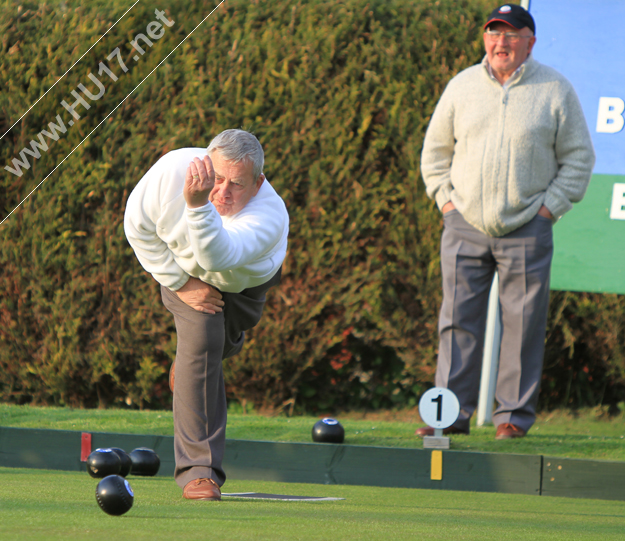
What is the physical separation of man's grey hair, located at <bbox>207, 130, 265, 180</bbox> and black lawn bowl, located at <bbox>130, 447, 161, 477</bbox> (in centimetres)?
145

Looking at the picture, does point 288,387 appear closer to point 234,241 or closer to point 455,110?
point 455,110

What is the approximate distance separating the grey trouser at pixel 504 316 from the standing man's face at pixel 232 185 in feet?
5.70

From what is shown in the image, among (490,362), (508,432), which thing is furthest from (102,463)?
(490,362)

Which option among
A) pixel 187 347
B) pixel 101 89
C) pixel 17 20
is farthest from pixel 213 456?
pixel 17 20

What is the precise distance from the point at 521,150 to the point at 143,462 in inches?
91.7

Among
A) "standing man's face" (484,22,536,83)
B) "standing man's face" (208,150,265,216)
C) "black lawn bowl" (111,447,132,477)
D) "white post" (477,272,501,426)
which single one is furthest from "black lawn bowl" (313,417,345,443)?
"standing man's face" (484,22,536,83)

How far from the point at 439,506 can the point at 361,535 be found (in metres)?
1.14

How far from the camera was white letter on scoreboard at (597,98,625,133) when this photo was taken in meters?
5.39

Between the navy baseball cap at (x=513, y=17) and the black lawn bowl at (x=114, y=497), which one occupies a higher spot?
the navy baseball cap at (x=513, y=17)

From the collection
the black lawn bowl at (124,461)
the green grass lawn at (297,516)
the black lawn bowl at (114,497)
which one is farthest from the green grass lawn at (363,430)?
the black lawn bowl at (114,497)

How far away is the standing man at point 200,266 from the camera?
10.6 feet

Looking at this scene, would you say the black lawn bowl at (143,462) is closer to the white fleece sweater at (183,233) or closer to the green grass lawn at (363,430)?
the green grass lawn at (363,430)

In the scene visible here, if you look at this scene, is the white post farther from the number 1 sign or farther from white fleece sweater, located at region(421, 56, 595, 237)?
the number 1 sign

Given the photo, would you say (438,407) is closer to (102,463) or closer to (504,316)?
(504,316)
